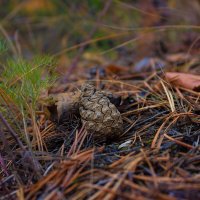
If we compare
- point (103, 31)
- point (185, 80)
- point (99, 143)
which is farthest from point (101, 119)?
point (103, 31)

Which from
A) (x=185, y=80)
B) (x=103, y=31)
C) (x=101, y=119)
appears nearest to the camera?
(x=101, y=119)

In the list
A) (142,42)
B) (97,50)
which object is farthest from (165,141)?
(97,50)

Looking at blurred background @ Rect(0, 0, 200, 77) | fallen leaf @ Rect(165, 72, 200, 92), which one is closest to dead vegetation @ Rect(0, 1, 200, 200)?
fallen leaf @ Rect(165, 72, 200, 92)

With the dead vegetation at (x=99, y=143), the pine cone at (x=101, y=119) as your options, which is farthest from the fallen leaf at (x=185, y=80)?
the pine cone at (x=101, y=119)

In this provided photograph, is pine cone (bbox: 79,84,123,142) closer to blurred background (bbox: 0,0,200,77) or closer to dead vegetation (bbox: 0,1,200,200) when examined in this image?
dead vegetation (bbox: 0,1,200,200)

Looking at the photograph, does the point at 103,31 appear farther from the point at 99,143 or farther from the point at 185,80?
the point at 99,143

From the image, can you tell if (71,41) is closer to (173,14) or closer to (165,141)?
(173,14)
